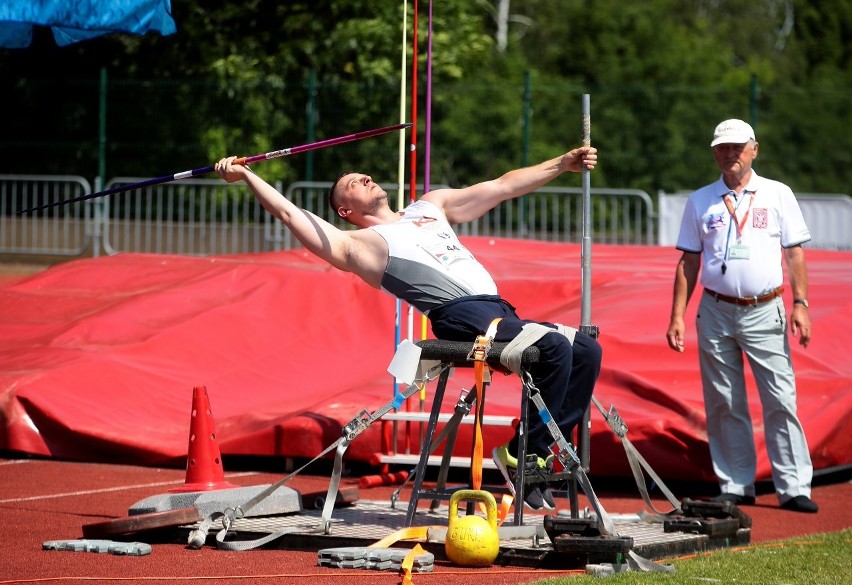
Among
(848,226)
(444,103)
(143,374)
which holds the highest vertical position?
(444,103)

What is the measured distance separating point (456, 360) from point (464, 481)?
2.86 metres

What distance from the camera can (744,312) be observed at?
7695mm

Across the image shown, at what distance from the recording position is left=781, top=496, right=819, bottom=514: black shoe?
7578 mm

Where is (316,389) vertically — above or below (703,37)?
below

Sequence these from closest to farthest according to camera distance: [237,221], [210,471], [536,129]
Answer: [210,471]
[237,221]
[536,129]

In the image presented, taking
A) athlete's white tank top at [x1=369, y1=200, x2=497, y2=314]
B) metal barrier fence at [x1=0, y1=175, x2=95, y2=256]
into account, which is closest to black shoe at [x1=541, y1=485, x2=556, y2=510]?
athlete's white tank top at [x1=369, y1=200, x2=497, y2=314]

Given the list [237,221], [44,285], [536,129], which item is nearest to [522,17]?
[536,129]

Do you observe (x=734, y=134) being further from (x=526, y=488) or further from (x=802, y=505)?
(x=526, y=488)

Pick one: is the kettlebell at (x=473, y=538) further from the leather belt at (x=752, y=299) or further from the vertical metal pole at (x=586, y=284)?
the leather belt at (x=752, y=299)

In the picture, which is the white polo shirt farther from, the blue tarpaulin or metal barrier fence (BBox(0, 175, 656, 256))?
metal barrier fence (BBox(0, 175, 656, 256))

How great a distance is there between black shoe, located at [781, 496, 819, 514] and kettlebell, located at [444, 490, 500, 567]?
2.48 meters

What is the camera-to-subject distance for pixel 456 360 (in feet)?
20.1

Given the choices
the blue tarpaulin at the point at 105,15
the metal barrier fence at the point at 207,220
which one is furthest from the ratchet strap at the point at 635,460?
the metal barrier fence at the point at 207,220

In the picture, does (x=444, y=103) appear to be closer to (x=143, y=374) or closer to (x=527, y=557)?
(x=143, y=374)
